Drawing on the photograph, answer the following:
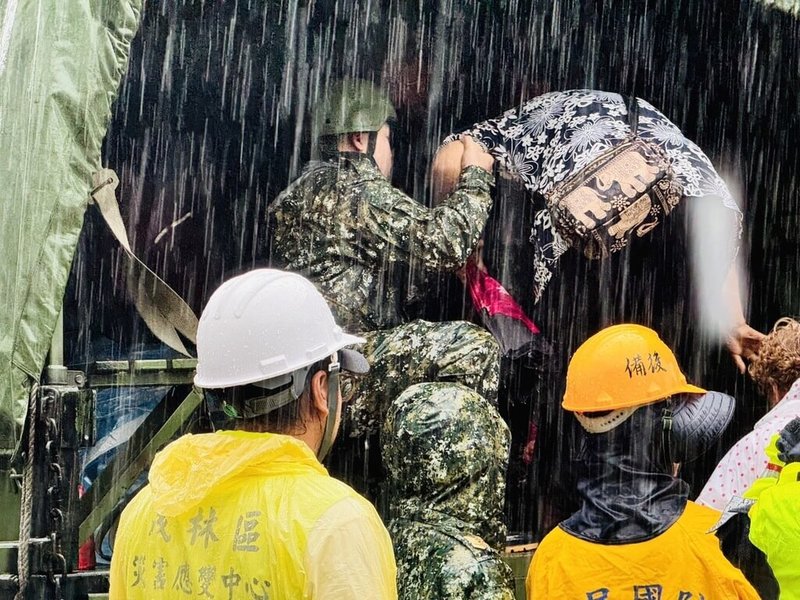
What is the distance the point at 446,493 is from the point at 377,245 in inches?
45.5

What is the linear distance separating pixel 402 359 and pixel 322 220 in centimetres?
66

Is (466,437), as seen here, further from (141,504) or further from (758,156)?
(758,156)

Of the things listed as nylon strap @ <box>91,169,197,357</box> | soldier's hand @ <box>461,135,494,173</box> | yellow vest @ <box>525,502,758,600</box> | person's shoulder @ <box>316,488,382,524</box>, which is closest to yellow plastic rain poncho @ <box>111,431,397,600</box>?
person's shoulder @ <box>316,488,382,524</box>

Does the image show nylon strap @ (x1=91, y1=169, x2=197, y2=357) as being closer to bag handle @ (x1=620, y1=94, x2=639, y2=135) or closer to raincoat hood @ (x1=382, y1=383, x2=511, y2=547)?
raincoat hood @ (x1=382, y1=383, x2=511, y2=547)

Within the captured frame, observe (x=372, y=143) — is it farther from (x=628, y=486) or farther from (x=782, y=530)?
(x=782, y=530)

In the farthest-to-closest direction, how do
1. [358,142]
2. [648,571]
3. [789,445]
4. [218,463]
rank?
[358,142], [789,445], [648,571], [218,463]

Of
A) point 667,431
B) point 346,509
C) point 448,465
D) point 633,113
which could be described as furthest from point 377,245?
point 346,509

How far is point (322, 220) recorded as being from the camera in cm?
424

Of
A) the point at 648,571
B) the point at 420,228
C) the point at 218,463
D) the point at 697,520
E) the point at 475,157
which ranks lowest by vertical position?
the point at 648,571

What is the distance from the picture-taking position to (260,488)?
191cm

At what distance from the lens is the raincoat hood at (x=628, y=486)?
286 cm

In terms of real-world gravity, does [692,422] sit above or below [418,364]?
below

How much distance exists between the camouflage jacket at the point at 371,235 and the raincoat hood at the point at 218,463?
2.16 meters

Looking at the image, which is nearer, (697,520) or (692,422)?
(697,520)
